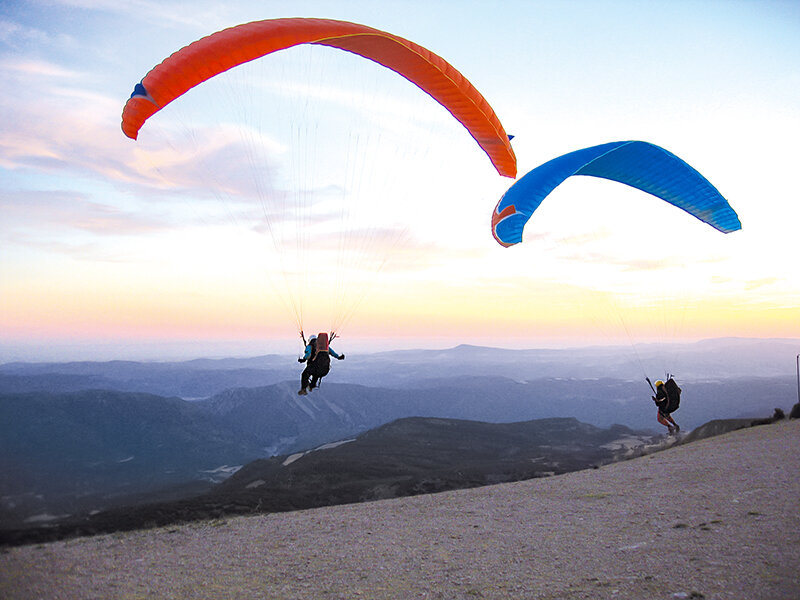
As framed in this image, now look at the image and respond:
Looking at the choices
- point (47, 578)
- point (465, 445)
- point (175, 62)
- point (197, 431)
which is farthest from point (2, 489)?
point (175, 62)

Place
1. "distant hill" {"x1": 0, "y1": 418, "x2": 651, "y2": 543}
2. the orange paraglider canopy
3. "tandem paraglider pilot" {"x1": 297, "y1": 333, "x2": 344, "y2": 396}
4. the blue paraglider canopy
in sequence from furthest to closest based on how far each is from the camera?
1. "distant hill" {"x1": 0, "y1": 418, "x2": 651, "y2": 543}
2. the blue paraglider canopy
3. "tandem paraglider pilot" {"x1": 297, "y1": 333, "x2": 344, "y2": 396}
4. the orange paraglider canopy

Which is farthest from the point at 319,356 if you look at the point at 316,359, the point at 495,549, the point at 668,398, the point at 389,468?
the point at 389,468

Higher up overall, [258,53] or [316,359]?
[258,53]

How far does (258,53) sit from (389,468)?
3728cm

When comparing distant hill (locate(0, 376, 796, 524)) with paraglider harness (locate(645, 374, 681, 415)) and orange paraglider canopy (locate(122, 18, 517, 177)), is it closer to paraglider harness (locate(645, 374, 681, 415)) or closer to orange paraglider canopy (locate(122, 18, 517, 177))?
paraglider harness (locate(645, 374, 681, 415))

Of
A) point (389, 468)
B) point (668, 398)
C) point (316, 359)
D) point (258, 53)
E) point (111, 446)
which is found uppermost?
point (258, 53)

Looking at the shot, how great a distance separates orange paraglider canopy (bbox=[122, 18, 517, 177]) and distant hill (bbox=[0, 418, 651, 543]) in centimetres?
1620

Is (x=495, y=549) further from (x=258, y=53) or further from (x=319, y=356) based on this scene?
(x=258, y=53)

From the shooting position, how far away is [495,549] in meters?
10.5

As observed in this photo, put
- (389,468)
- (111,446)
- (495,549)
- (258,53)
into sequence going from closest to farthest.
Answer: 1. (258,53)
2. (495,549)
3. (389,468)
4. (111,446)

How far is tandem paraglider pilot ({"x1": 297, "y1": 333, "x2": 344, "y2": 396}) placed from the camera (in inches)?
425

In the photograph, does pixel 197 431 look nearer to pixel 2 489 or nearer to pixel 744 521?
pixel 2 489

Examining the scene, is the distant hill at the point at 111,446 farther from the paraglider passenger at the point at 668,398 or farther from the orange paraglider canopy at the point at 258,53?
the orange paraglider canopy at the point at 258,53

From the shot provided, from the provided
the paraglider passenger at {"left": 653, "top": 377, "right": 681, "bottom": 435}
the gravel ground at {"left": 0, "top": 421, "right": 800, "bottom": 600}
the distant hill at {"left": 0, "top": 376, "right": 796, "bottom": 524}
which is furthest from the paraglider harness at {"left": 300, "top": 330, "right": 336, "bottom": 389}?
the distant hill at {"left": 0, "top": 376, "right": 796, "bottom": 524}
